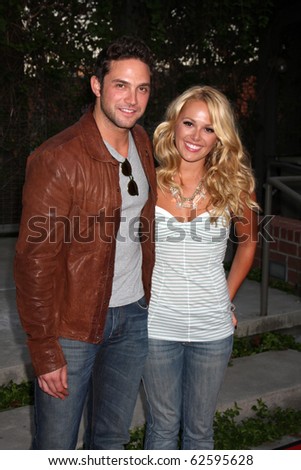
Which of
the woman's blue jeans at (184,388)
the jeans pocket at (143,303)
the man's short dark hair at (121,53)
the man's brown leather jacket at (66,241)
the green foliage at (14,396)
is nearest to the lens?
the man's brown leather jacket at (66,241)

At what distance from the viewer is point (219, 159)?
281 cm

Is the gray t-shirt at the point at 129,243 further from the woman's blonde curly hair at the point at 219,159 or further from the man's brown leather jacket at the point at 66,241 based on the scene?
the woman's blonde curly hair at the point at 219,159

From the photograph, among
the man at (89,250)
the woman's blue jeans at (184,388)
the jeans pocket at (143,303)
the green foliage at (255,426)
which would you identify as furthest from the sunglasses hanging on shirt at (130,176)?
the green foliage at (255,426)

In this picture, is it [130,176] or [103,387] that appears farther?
[103,387]

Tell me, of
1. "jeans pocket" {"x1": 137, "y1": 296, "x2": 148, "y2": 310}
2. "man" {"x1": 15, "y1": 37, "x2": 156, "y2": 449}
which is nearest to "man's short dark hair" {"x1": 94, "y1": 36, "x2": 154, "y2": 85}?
"man" {"x1": 15, "y1": 37, "x2": 156, "y2": 449}

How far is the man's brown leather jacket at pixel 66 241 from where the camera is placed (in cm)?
226

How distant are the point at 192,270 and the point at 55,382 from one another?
0.70 metres

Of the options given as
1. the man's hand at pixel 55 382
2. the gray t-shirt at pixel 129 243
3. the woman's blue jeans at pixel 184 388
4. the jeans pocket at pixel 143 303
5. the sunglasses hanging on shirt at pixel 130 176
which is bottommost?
the woman's blue jeans at pixel 184 388

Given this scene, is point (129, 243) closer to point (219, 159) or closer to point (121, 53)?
point (219, 159)

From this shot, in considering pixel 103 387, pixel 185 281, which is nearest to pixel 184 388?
pixel 103 387

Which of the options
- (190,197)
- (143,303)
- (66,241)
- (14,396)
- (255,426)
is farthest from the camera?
(14,396)

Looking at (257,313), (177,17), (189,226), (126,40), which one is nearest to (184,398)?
(189,226)

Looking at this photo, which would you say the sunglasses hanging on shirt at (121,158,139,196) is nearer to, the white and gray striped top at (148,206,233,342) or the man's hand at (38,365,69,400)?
the white and gray striped top at (148,206,233,342)

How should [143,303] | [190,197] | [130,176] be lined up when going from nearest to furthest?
[130,176]
[143,303]
[190,197]
